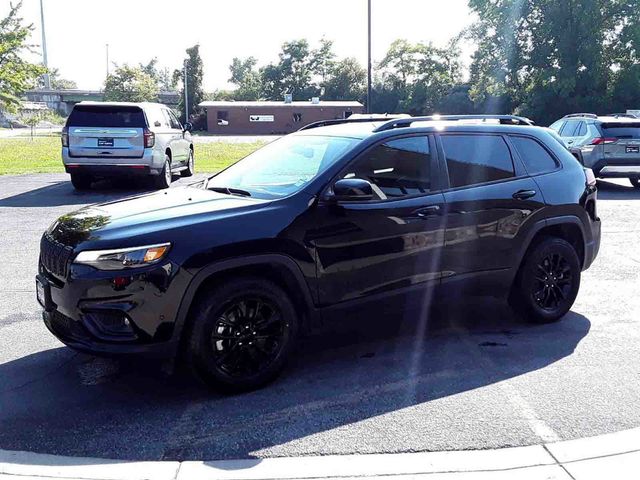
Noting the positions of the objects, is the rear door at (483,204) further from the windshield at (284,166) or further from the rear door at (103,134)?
the rear door at (103,134)

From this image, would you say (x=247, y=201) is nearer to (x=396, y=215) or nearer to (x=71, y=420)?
A: (x=396, y=215)

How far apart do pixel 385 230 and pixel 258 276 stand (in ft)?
3.34

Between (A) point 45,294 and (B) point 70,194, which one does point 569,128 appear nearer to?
(B) point 70,194

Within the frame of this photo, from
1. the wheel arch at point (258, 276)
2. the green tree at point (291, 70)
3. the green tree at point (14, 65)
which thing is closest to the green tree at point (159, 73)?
the green tree at point (291, 70)

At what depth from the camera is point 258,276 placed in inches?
166

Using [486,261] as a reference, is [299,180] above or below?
above

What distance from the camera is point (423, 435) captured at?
144 inches

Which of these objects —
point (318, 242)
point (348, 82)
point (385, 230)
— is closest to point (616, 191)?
point (385, 230)

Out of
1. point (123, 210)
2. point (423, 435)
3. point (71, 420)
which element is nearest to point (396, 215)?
point (423, 435)

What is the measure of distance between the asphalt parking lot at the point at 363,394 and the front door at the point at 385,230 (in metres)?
0.37

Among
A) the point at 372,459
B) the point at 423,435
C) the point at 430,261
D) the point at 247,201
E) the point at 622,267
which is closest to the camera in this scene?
the point at 372,459

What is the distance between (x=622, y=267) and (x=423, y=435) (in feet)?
16.7

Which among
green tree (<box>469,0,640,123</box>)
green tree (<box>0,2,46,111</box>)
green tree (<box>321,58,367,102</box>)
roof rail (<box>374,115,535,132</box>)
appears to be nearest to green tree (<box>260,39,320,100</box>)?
green tree (<box>321,58,367,102</box>)

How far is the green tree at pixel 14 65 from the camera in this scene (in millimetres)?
36062
